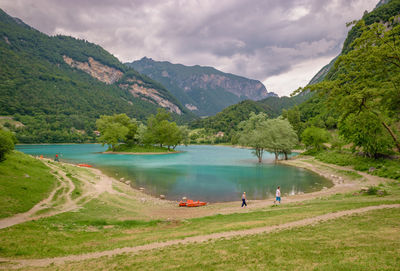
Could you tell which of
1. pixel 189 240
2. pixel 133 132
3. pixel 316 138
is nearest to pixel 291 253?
pixel 189 240

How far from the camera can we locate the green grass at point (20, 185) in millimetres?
19312

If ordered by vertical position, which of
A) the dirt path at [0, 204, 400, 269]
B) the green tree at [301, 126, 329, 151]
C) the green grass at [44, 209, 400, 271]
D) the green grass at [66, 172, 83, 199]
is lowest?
the green grass at [66, 172, 83, 199]

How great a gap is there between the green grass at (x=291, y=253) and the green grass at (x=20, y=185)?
13.0 m

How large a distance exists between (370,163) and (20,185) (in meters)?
56.6

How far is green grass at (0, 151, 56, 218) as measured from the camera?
19.3 metres

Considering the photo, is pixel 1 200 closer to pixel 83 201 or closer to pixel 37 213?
pixel 37 213

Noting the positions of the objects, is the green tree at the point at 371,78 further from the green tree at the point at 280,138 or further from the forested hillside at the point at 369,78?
the green tree at the point at 280,138

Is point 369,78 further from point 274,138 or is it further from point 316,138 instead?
point 316,138

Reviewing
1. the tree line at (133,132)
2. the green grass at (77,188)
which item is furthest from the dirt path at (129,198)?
the tree line at (133,132)

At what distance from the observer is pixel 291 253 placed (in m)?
9.58

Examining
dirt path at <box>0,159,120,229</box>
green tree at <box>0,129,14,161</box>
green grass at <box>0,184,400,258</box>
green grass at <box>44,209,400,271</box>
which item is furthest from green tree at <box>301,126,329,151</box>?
green tree at <box>0,129,14,161</box>

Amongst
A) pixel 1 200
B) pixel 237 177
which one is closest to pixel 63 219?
pixel 1 200

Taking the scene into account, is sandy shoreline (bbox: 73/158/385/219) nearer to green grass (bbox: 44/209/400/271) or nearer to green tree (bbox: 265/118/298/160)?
green grass (bbox: 44/209/400/271)

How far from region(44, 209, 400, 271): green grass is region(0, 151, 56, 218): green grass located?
42.7 feet
